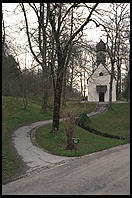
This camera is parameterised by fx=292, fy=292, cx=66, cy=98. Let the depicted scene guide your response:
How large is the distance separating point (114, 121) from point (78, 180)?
25.4 meters

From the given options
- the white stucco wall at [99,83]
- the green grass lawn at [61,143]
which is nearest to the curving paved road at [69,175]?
the green grass lawn at [61,143]

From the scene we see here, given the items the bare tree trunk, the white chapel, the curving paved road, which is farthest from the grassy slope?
the white chapel

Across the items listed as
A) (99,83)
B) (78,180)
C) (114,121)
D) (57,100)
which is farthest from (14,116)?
(99,83)

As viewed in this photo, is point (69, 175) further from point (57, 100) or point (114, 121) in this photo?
point (114, 121)

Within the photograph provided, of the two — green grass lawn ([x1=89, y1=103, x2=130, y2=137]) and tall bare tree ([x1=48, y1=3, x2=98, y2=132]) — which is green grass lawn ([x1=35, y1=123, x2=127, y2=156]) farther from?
green grass lawn ([x1=89, y1=103, x2=130, y2=137])

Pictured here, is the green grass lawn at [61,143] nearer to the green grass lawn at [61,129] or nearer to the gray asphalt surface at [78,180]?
the green grass lawn at [61,129]

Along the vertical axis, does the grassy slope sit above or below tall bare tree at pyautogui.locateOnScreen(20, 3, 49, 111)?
below

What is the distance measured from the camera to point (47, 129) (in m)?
24.1

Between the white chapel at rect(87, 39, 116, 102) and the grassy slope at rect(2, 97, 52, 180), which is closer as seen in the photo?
the grassy slope at rect(2, 97, 52, 180)

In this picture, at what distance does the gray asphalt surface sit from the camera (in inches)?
341

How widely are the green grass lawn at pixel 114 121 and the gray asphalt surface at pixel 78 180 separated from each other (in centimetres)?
1563

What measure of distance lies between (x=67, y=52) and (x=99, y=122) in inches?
505

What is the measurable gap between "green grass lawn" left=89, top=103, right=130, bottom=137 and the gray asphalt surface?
1563cm

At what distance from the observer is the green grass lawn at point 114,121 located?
29609 mm
